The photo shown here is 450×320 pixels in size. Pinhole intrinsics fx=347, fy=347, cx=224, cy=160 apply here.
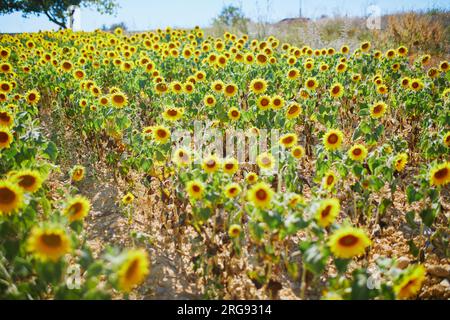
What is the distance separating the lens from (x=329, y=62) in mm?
6445

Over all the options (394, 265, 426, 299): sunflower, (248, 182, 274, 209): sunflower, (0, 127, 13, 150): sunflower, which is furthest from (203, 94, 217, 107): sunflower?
(394, 265, 426, 299): sunflower

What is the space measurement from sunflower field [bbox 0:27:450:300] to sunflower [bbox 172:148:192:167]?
20 mm

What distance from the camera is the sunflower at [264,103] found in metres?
4.27

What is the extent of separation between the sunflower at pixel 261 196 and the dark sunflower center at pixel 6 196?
1.46 meters

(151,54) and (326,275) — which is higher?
(151,54)

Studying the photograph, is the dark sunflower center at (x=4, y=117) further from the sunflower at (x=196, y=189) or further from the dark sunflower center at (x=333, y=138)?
the dark sunflower center at (x=333, y=138)

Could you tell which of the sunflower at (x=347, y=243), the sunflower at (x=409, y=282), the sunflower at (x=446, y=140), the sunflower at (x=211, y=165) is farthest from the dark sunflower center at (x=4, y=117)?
the sunflower at (x=446, y=140)

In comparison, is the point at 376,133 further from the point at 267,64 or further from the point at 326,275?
the point at 267,64

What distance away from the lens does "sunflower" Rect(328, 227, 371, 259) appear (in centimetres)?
194

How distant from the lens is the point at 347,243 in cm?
195

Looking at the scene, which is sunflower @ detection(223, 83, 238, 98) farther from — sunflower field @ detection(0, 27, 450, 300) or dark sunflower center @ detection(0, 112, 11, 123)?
dark sunflower center @ detection(0, 112, 11, 123)

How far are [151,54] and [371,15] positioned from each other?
11.9 metres
